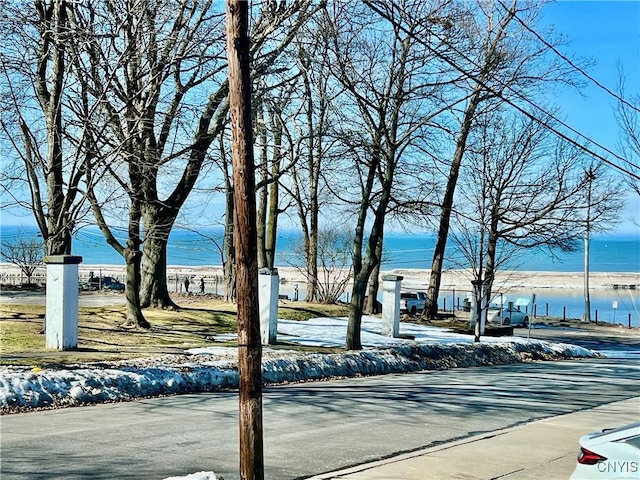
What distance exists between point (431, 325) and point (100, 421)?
24557 mm

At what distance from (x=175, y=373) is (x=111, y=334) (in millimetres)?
6200

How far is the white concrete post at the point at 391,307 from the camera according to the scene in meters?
27.4

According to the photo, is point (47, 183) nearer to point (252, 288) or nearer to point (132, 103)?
point (132, 103)

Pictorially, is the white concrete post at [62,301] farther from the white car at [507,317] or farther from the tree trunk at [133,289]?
the white car at [507,317]

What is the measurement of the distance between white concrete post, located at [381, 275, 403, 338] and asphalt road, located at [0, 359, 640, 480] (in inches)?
349

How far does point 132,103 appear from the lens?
18828 millimetres

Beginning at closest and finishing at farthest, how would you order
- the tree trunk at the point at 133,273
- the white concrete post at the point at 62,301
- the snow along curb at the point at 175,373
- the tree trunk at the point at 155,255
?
the snow along curb at the point at 175,373 < the white concrete post at the point at 62,301 < the tree trunk at the point at 133,273 < the tree trunk at the point at 155,255

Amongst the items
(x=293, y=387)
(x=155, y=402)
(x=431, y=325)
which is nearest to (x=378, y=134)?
(x=293, y=387)

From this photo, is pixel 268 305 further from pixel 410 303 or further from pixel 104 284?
pixel 104 284

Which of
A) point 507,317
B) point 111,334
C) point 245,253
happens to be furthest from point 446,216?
point 245,253

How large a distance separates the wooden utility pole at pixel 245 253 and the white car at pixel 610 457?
8.68ft

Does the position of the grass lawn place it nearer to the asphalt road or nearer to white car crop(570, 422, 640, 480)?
the asphalt road

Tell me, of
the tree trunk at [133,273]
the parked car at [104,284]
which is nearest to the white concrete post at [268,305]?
the tree trunk at [133,273]

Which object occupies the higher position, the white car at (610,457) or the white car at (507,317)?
the white car at (610,457)
